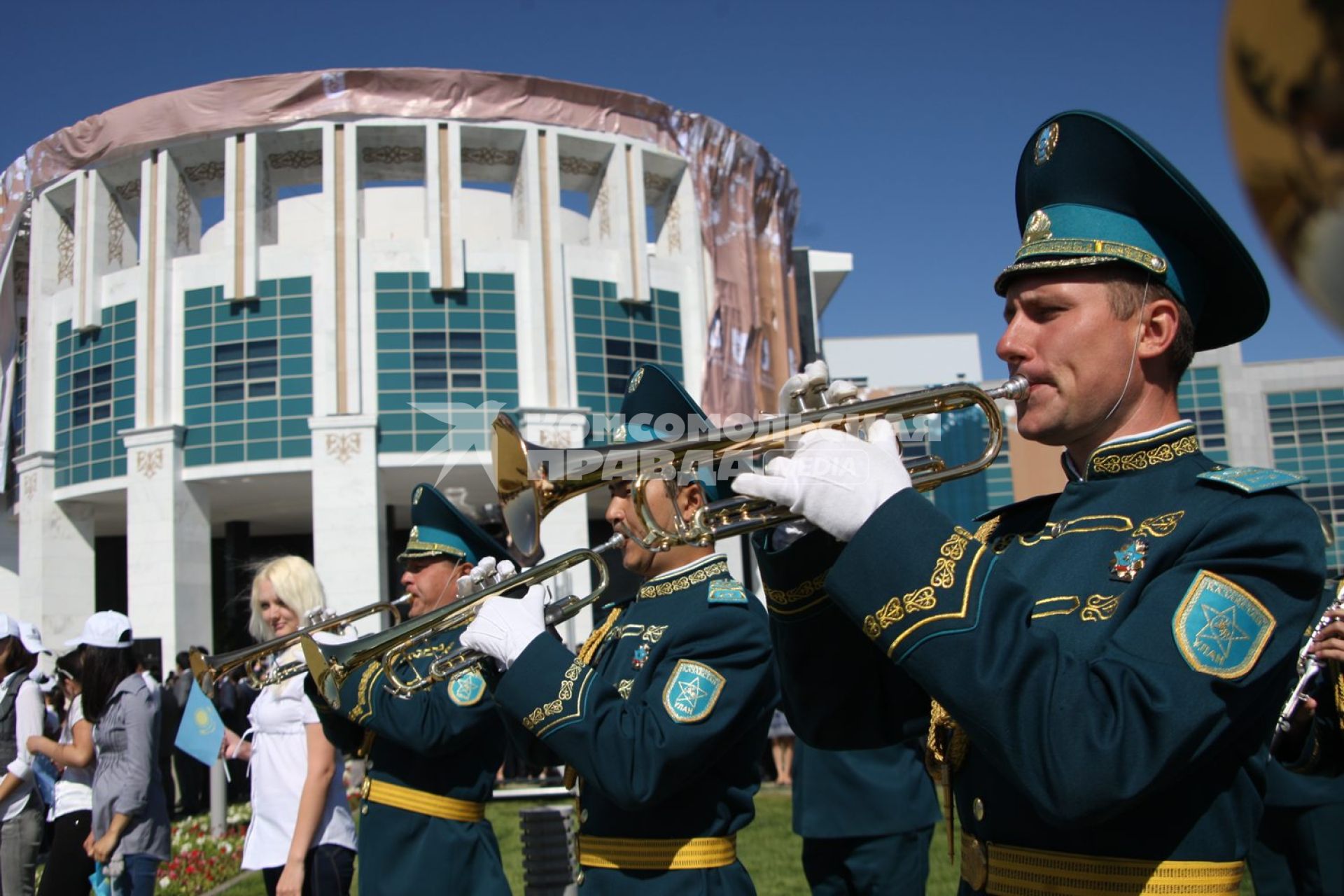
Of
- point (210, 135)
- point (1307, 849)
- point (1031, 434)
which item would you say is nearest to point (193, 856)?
point (1307, 849)

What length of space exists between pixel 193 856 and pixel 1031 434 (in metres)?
9.47

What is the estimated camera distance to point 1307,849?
16.9ft

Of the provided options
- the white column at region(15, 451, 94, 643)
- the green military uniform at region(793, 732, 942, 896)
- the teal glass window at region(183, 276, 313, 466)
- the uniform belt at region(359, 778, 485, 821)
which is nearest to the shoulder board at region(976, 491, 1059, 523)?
the uniform belt at region(359, 778, 485, 821)

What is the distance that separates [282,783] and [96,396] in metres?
27.1

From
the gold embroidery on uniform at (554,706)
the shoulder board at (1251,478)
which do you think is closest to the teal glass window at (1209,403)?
the gold embroidery on uniform at (554,706)

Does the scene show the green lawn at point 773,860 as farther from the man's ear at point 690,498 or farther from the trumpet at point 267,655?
the man's ear at point 690,498

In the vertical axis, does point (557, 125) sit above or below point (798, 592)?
above

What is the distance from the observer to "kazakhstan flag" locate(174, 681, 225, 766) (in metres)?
6.08

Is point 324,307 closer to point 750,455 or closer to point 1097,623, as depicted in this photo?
point 750,455

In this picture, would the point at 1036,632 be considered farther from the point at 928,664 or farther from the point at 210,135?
the point at 210,135

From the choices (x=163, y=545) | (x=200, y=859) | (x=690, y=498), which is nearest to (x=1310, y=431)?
(x=163, y=545)

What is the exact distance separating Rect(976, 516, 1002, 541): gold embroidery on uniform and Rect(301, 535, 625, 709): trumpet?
150 cm

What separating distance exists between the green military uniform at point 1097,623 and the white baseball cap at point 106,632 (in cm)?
533

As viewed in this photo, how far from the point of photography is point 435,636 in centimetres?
434
